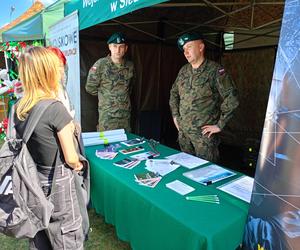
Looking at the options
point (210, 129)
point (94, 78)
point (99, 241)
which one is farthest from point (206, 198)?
point (94, 78)

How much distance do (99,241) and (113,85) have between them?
152cm

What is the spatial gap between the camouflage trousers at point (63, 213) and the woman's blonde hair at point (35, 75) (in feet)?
1.00

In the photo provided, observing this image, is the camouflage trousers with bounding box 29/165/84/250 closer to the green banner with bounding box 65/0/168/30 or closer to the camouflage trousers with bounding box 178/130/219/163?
the green banner with bounding box 65/0/168/30

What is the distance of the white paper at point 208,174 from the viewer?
1.43 meters

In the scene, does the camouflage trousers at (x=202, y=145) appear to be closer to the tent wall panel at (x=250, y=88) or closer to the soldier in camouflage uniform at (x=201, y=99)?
the soldier in camouflage uniform at (x=201, y=99)

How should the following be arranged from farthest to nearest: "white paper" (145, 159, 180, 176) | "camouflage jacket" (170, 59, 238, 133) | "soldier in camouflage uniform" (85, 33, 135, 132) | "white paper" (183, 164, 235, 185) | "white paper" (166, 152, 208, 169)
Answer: "soldier in camouflage uniform" (85, 33, 135, 132) < "camouflage jacket" (170, 59, 238, 133) < "white paper" (166, 152, 208, 169) < "white paper" (145, 159, 180, 176) < "white paper" (183, 164, 235, 185)

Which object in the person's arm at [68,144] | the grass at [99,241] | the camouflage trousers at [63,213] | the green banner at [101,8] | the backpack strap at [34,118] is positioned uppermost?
the green banner at [101,8]

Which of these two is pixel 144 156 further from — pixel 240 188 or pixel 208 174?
pixel 240 188

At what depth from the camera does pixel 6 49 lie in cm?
601

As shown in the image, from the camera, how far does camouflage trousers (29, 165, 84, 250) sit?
1.17m

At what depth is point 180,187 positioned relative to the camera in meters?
1.33

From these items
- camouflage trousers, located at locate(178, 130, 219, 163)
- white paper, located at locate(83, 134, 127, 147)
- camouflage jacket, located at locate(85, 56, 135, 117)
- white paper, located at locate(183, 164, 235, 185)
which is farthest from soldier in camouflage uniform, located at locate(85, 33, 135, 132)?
white paper, located at locate(183, 164, 235, 185)

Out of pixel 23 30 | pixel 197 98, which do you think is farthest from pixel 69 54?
pixel 23 30

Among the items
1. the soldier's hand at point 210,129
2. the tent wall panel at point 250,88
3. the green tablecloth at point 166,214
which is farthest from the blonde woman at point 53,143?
the tent wall panel at point 250,88
